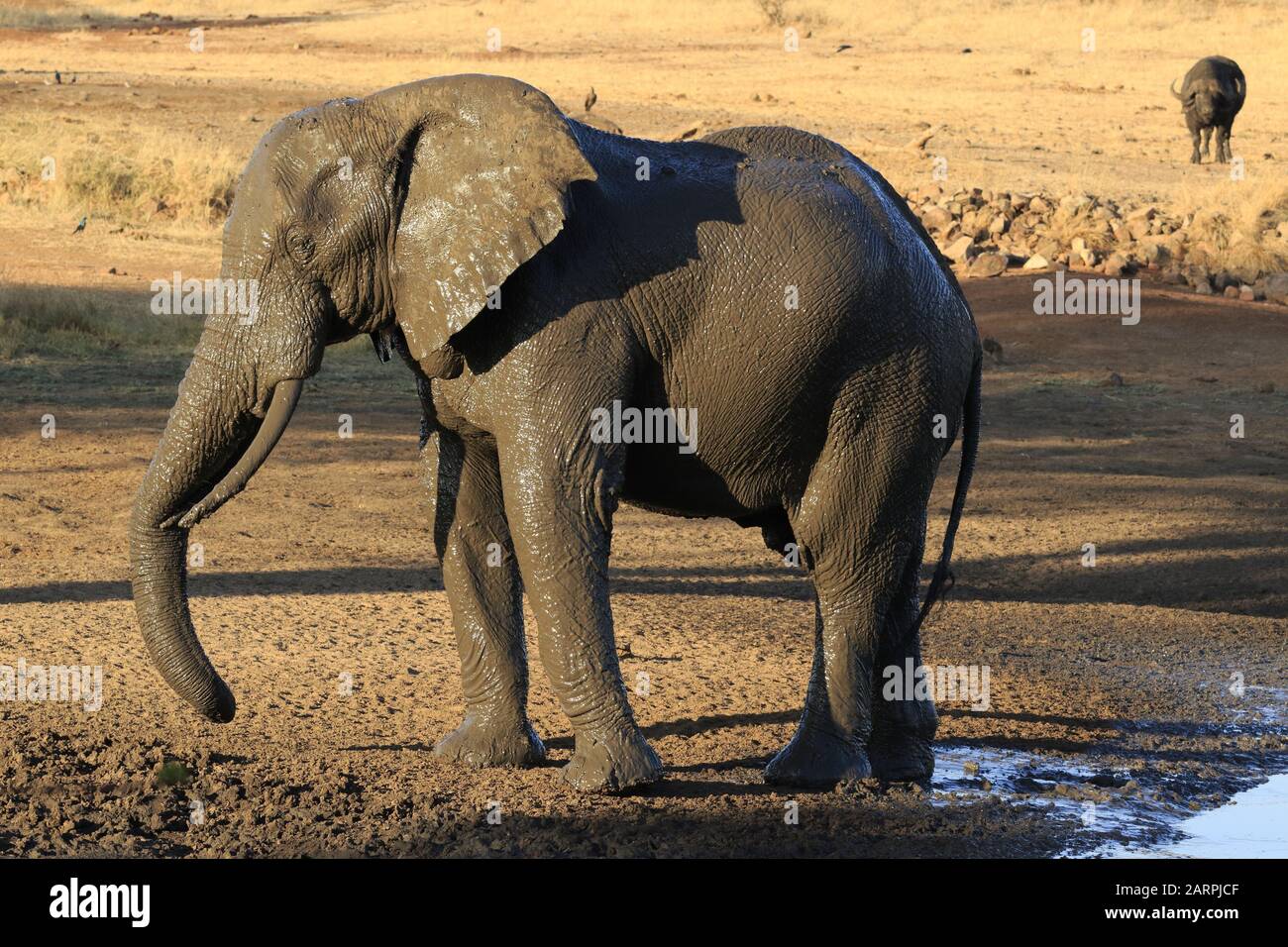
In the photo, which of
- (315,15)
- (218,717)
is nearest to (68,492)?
(218,717)

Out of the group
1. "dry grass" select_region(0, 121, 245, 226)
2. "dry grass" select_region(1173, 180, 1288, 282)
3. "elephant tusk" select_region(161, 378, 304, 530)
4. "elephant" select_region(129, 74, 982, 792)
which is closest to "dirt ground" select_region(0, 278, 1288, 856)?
"elephant" select_region(129, 74, 982, 792)

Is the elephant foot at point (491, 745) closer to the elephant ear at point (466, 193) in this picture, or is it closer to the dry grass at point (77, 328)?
the elephant ear at point (466, 193)

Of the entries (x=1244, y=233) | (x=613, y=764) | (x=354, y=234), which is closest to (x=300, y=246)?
(x=354, y=234)

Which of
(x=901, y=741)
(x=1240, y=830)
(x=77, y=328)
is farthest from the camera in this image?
(x=77, y=328)

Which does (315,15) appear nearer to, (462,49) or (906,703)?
(462,49)

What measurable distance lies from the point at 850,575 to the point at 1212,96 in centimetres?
2727

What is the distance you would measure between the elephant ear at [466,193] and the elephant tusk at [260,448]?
1.38 feet

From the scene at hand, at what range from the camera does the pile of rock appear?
2088 centimetres

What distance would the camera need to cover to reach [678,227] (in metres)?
6.05

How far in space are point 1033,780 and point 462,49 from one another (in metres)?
44.8

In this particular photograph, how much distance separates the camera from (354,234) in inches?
231

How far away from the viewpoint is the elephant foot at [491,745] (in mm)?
6715

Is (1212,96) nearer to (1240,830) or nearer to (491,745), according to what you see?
(1240,830)

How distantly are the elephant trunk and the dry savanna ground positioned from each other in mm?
499
